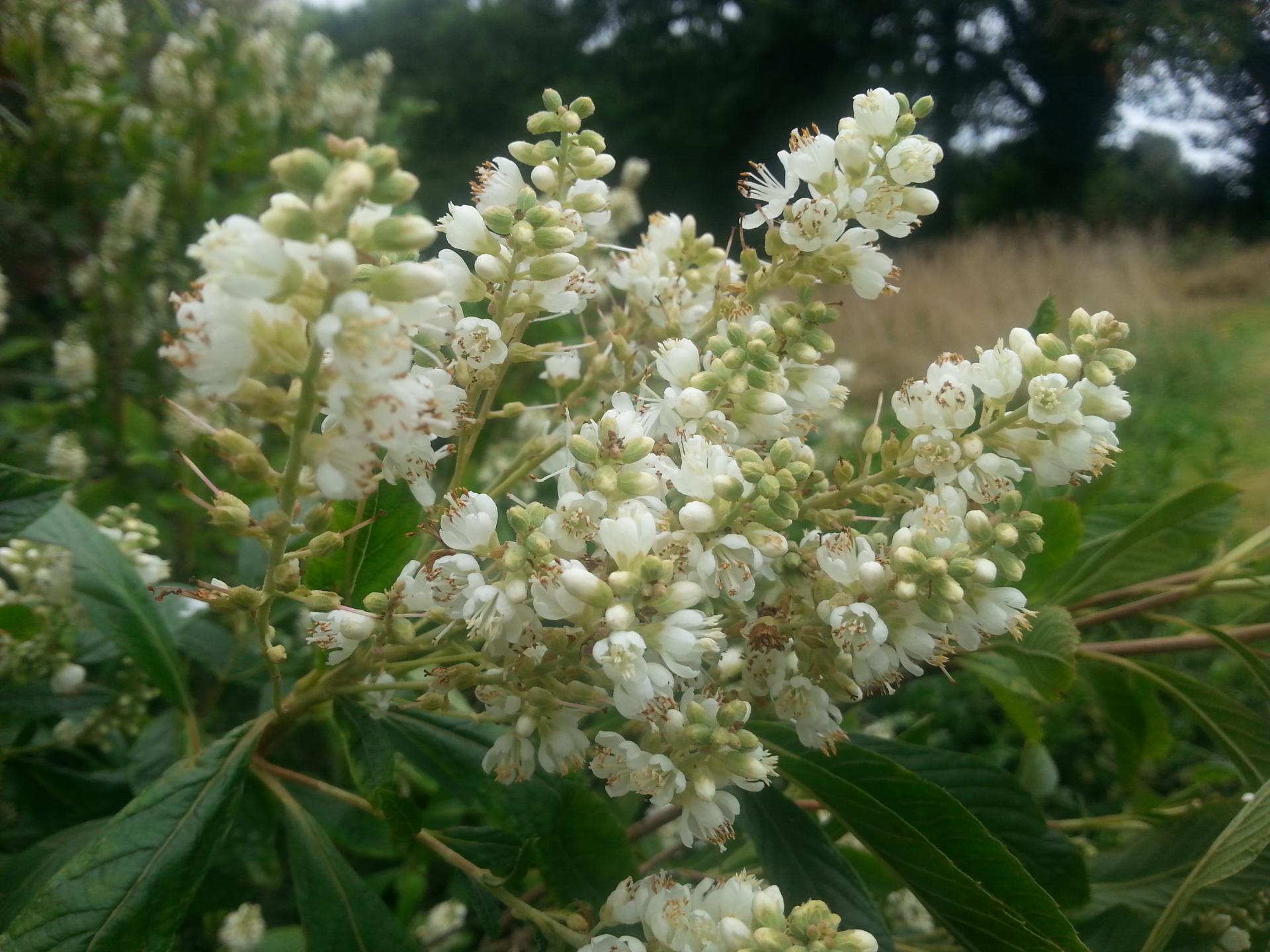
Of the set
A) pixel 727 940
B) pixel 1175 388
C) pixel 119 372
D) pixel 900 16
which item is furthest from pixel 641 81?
pixel 727 940

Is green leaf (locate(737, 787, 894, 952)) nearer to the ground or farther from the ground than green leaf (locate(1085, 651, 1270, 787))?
nearer to the ground

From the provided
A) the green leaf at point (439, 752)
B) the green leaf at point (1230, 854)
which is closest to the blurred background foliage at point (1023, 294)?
the green leaf at point (439, 752)

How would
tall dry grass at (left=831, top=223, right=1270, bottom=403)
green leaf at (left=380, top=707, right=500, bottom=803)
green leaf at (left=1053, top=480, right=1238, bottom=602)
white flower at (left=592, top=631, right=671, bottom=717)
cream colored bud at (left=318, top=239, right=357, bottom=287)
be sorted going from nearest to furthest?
cream colored bud at (left=318, top=239, right=357, bottom=287) → white flower at (left=592, top=631, right=671, bottom=717) → green leaf at (left=380, top=707, right=500, bottom=803) → green leaf at (left=1053, top=480, right=1238, bottom=602) → tall dry grass at (left=831, top=223, right=1270, bottom=403)

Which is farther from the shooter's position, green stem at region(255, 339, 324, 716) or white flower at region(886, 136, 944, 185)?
white flower at region(886, 136, 944, 185)

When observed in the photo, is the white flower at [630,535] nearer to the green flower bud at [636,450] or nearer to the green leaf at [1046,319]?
the green flower bud at [636,450]

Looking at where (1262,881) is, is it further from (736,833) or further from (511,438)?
(511,438)

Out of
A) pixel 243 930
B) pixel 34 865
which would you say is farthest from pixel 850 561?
pixel 243 930

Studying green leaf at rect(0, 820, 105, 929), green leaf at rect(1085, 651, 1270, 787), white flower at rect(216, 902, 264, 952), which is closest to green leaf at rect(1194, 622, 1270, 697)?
green leaf at rect(1085, 651, 1270, 787)

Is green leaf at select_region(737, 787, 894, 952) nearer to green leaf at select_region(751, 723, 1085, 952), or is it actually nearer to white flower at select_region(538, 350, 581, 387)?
green leaf at select_region(751, 723, 1085, 952)

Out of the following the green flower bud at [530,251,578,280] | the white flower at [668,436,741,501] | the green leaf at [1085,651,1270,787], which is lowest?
the green leaf at [1085,651,1270,787]

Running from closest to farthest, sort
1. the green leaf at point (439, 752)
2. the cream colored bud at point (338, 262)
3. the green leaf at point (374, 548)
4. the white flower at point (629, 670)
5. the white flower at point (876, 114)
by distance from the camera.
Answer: the cream colored bud at point (338, 262), the white flower at point (629, 670), the white flower at point (876, 114), the green leaf at point (374, 548), the green leaf at point (439, 752)
